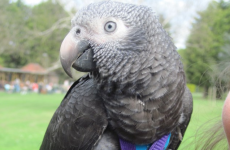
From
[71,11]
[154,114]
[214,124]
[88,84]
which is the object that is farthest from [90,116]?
[71,11]

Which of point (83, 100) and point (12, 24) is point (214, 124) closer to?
point (83, 100)

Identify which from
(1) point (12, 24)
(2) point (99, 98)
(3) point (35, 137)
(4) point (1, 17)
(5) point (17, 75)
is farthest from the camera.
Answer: (5) point (17, 75)

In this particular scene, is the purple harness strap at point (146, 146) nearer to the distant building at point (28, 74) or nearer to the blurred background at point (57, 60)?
the blurred background at point (57, 60)

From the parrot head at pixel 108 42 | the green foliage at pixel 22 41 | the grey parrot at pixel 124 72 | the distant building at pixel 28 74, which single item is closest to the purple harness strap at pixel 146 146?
the grey parrot at pixel 124 72

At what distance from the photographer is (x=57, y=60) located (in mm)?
15812

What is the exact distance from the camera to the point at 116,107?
1542 millimetres

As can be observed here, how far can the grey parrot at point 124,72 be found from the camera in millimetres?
1514

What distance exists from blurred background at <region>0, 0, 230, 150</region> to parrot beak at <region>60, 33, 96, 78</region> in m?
0.82

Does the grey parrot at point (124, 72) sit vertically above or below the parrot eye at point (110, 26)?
below

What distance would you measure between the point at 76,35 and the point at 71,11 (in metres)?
8.85

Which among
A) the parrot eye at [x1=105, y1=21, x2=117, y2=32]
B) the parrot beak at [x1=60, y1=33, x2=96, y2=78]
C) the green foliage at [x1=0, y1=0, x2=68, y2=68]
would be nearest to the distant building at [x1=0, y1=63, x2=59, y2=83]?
the green foliage at [x1=0, y1=0, x2=68, y2=68]

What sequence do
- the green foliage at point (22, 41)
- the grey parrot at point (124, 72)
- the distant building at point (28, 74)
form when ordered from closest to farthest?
the grey parrot at point (124, 72)
the green foliage at point (22, 41)
the distant building at point (28, 74)

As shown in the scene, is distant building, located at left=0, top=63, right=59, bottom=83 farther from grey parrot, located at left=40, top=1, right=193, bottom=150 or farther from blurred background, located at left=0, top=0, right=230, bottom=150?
grey parrot, located at left=40, top=1, right=193, bottom=150

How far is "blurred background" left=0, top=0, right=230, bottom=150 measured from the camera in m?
2.12
